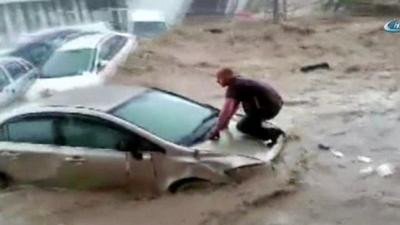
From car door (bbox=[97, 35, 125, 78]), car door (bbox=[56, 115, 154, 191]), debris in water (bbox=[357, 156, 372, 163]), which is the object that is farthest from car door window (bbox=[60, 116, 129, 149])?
car door (bbox=[97, 35, 125, 78])

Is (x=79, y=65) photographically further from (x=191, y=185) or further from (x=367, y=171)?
(x=191, y=185)

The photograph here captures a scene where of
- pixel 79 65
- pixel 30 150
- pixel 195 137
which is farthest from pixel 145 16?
pixel 195 137

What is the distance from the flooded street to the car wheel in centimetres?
18

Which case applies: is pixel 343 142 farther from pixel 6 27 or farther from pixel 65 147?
pixel 6 27

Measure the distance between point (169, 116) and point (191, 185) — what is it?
93 cm

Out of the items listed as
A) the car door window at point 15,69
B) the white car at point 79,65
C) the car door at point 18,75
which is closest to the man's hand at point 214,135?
the white car at point 79,65

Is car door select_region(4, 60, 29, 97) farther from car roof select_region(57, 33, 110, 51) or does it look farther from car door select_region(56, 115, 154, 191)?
car door select_region(56, 115, 154, 191)

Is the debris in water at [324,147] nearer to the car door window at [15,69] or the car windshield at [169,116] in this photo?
the car windshield at [169,116]

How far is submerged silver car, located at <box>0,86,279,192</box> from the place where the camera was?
8320 mm

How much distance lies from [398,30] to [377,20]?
4296 millimetres

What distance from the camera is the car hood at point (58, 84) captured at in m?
15.4

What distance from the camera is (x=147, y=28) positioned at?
93.8 feet

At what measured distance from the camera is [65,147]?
29.0 feet

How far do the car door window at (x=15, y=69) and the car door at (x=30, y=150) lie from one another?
7.19 meters
